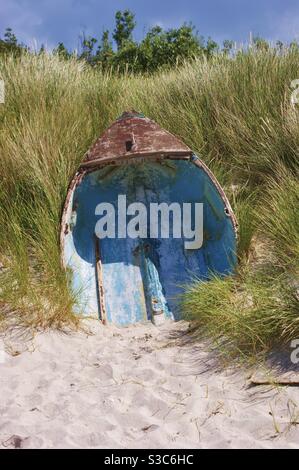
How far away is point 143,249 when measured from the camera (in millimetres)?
4234

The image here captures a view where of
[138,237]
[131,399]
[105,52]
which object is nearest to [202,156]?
[138,237]

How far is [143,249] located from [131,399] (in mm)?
1685

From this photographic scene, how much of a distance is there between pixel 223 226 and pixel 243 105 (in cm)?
174

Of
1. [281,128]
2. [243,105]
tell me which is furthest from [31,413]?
[243,105]

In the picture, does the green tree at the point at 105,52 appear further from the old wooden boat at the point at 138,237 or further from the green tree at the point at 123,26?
the old wooden boat at the point at 138,237

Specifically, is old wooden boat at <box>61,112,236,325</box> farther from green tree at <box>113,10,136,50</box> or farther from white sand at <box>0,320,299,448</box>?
green tree at <box>113,10,136,50</box>

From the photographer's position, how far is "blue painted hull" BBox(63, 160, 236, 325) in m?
3.84

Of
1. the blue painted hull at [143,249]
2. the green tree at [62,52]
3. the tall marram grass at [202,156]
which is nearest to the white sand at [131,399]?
the tall marram grass at [202,156]

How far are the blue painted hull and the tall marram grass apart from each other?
0.57 feet

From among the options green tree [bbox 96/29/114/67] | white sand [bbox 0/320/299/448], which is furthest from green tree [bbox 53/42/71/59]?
white sand [bbox 0/320/299/448]

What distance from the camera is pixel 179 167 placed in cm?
428

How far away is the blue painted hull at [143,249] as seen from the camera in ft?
12.6

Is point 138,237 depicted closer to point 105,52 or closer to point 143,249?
point 143,249
